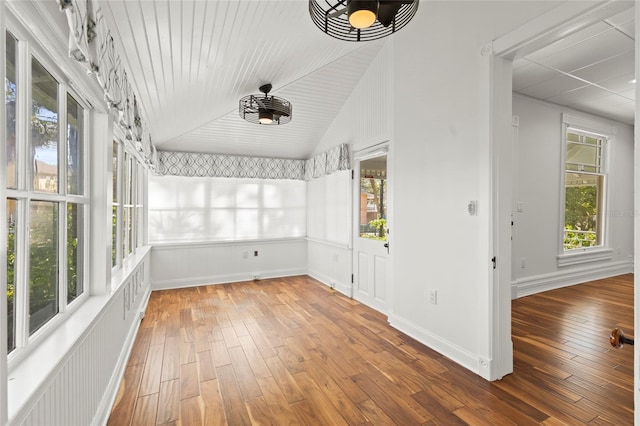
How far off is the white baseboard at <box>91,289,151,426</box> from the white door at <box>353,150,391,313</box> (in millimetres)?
2635

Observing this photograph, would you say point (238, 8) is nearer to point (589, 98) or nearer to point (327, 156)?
point (327, 156)

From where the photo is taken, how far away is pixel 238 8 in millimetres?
1728

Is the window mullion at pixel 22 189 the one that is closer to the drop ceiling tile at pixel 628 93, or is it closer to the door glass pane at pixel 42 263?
the door glass pane at pixel 42 263

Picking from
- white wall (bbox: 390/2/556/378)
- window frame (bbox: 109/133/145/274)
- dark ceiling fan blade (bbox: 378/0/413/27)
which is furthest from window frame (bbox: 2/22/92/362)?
white wall (bbox: 390/2/556/378)

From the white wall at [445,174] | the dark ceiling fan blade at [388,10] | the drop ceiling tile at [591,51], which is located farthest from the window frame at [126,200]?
the drop ceiling tile at [591,51]

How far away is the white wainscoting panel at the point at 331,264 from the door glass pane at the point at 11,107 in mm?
3786

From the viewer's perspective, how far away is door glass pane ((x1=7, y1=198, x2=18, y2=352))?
117 centimetres

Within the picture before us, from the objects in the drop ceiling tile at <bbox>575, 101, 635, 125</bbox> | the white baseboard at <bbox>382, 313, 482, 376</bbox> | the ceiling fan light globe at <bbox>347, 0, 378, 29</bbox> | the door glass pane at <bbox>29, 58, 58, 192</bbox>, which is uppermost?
the drop ceiling tile at <bbox>575, 101, 635, 125</bbox>

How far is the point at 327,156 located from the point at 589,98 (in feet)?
12.2

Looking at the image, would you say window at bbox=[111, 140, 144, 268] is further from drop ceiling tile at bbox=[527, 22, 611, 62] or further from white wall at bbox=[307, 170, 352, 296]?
drop ceiling tile at bbox=[527, 22, 611, 62]

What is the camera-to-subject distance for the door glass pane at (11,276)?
1166mm

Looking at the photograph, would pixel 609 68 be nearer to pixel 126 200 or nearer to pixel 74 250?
pixel 74 250

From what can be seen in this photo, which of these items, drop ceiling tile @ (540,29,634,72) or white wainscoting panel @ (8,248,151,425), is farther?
drop ceiling tile @ (540,29,634,72)

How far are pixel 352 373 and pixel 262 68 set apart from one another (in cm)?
278
